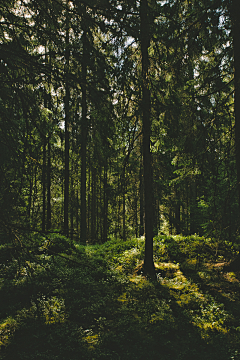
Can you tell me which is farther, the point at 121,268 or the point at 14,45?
the point at 121,268

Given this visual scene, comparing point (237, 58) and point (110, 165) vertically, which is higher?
point (237, 58)

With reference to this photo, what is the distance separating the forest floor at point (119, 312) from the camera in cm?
416

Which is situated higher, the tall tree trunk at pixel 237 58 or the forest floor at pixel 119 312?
the tall tree trunk at pixel 237 58

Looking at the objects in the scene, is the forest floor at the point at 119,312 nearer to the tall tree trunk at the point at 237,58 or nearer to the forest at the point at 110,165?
the forest at the point at 110,165

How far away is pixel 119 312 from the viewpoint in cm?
564

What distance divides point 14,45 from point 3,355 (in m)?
5.08

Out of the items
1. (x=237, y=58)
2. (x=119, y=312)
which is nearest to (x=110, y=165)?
(x=119, y=312)

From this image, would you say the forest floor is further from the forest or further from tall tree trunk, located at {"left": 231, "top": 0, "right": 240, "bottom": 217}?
tall tree trunk, located at {"left": 231, "top": 0, "right": 240, "bottom": 217}

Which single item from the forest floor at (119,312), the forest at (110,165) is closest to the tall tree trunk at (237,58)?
the forest at (110,165)

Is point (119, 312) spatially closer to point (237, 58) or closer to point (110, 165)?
point (110, 165)

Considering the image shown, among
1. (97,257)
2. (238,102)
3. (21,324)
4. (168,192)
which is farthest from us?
(168,192)

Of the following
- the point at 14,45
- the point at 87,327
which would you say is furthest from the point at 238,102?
the point at 87,327

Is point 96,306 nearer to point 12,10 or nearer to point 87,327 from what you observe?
point 87,327

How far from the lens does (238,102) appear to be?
19.1ft
